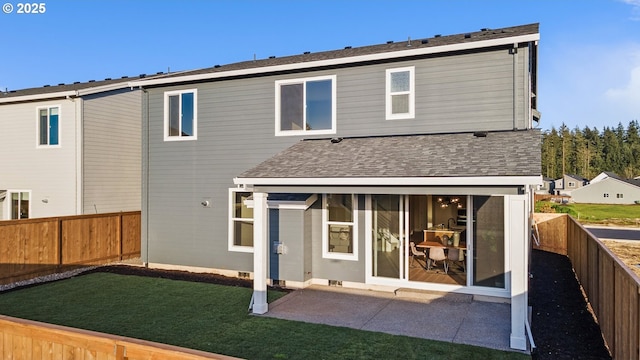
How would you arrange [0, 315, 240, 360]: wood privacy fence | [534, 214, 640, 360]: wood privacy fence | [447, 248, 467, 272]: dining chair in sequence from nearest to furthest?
[0, 315, 240, 360]: wood privacy fence < [534, 214, 640, 360]: wood privacy fence < [447, 248, 467, 272]: dining chair

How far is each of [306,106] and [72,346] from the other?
7.62 metres

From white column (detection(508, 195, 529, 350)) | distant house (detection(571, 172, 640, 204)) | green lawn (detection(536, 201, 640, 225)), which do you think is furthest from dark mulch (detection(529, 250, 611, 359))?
distant house (detection(571, 172, 640, 204))

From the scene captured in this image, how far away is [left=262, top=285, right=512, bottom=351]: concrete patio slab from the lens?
22.2 feet

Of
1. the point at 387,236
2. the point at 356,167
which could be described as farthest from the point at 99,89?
the point at 387,236

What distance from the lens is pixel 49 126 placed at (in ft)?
48.0

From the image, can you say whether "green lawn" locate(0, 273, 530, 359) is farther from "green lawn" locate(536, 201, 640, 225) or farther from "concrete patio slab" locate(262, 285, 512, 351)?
"green lawn" locate(536, 201, 640, 225)

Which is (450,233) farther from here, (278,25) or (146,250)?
(278,25)

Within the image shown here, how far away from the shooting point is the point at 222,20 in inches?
825

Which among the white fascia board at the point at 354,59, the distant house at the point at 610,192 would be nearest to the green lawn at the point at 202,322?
the white fascia board at the point at 354,59

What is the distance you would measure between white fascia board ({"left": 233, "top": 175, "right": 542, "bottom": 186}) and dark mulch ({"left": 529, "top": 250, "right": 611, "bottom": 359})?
8.28ft

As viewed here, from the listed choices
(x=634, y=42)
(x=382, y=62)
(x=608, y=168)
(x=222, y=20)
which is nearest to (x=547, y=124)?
(x=608, y=168)

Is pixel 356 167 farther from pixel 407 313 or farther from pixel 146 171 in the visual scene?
pixel 146 171

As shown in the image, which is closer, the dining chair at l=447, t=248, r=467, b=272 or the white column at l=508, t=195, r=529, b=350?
the white column at l=508, t=195, r=529, b=350

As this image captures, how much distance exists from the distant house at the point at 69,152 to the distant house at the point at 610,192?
58979 mm
